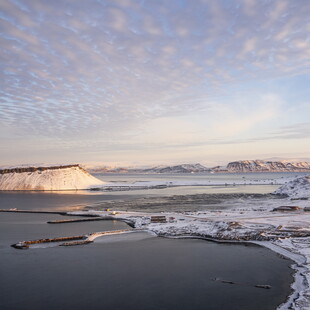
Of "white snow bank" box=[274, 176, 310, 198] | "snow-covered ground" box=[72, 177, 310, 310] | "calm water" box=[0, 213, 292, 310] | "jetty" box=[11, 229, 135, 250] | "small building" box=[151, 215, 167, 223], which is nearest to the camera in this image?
"calm water" box=[0, 213, 292, 310]

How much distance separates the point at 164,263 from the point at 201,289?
16.2 ft

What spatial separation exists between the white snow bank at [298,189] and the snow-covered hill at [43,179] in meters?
54.3

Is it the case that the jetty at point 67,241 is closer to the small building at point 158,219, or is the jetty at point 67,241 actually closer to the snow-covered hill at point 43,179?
the small building at point 158,219

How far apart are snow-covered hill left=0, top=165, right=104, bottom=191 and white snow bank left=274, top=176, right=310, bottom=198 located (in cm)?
5427

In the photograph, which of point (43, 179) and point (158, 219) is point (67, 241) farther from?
point (43, 179)

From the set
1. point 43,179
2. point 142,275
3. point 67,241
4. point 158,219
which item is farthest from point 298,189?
point 43,179

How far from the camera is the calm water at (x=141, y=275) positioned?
15.2 m

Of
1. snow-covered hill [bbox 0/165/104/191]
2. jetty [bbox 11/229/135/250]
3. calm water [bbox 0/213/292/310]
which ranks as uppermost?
snow-covered hill [bbox 0/165/104/191]

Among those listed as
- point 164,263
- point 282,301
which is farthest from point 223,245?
point 282,301

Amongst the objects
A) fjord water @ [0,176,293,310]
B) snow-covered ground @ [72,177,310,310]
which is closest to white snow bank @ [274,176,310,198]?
snow-covered ground @ [72,177,310,310]

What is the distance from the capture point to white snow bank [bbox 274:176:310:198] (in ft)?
210

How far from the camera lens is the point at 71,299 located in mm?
15492

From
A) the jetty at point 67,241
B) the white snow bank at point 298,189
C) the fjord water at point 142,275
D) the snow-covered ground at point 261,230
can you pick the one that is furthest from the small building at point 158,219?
the white snow bank at point 298,189

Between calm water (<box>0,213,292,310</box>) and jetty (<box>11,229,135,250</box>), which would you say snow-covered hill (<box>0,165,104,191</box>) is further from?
calm water (<box>0,213,292,310</box>)
